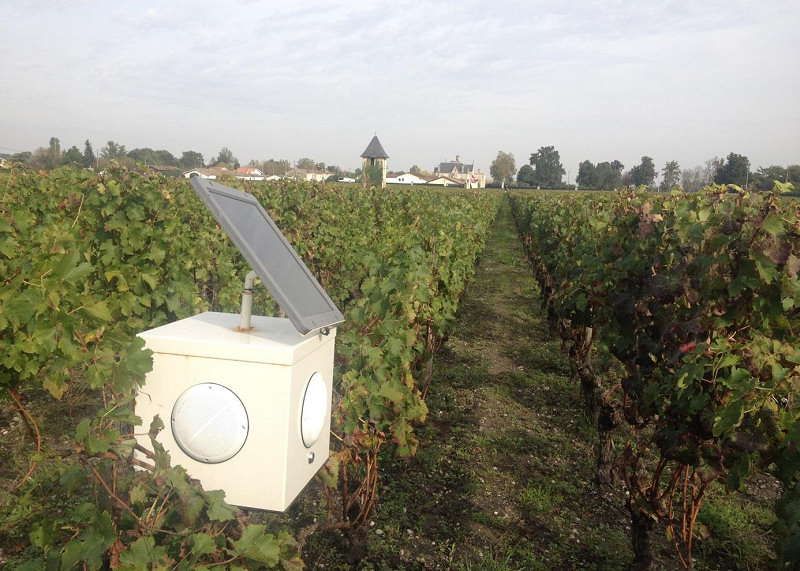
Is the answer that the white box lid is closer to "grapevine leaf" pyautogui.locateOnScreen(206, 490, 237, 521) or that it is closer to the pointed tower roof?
"grapevine leaf" pyautogui.locateOnScreen(206, 490, 237, 521)

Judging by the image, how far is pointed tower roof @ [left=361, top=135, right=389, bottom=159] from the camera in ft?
301

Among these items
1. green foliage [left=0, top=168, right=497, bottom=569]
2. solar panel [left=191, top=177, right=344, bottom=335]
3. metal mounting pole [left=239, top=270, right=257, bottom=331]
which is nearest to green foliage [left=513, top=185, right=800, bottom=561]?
green foliage [left=0, top=168, right=497, bottom=569]

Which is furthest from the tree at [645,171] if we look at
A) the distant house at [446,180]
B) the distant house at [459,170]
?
the distant house at [459,170]

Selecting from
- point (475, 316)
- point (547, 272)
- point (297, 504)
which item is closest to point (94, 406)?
point (297, 504)

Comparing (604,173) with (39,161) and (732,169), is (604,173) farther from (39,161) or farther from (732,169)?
(39,161)

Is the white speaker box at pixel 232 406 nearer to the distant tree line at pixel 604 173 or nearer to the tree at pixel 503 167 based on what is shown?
the distant tree line at pixel 604 173

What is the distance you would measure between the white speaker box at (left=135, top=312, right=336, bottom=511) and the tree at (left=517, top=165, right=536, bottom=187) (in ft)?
392

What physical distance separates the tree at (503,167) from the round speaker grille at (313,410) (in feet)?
419

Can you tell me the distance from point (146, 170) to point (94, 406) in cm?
231

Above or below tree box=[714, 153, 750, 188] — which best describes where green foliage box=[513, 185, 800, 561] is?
below

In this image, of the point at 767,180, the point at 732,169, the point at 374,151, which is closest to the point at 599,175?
the point at 374,151

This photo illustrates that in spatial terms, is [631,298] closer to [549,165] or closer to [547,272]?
[547,272]

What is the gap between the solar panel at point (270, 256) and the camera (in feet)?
5.62

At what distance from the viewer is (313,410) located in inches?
78.5
